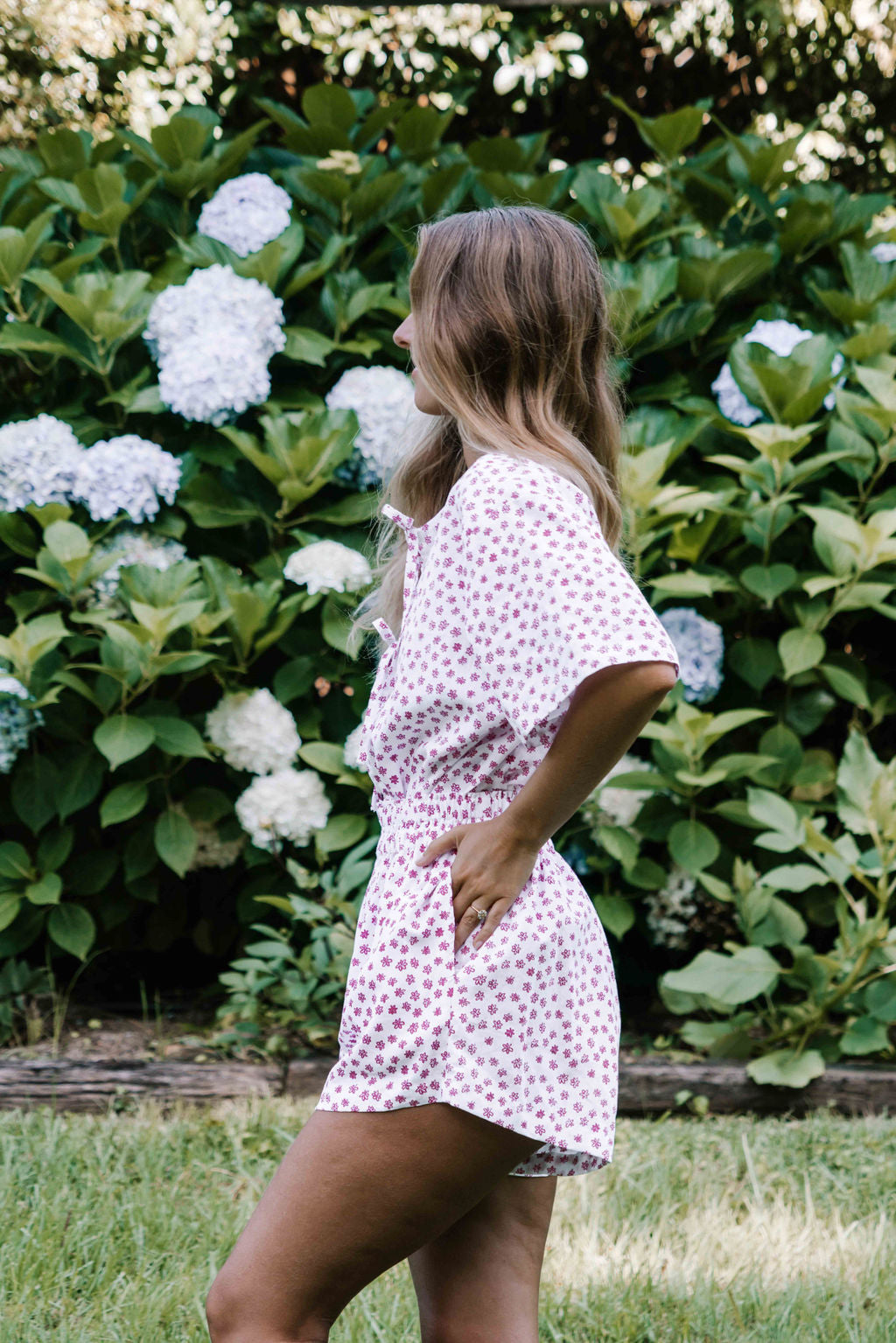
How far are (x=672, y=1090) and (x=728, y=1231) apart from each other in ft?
2.19

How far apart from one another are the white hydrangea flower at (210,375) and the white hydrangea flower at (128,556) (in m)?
0.31

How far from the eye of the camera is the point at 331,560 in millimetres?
2947

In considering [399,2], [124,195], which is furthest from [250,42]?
[124,195]

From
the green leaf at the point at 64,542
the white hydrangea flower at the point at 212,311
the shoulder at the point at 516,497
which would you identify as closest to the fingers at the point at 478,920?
the shoulder at the point at 516,497

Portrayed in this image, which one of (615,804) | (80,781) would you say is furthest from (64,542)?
(615,804)

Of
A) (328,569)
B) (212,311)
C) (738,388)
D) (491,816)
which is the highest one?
(212,311)

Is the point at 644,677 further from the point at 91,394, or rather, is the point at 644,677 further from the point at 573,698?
the point at 91,394

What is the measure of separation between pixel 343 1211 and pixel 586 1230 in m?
1.19

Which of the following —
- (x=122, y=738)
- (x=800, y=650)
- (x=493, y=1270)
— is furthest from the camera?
(x=800, y=650)

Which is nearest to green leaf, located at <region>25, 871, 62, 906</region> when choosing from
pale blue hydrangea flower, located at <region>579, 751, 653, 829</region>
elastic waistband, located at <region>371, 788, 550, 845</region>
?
pale blue hydrangea flower, located at <region>579, 751, 653, 829</region>

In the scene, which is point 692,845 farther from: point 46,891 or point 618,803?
point 46,891

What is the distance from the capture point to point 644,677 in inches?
46.5

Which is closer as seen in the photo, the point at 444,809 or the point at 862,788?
the point at 444,809

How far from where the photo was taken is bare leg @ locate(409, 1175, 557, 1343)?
A: 4.73ft
